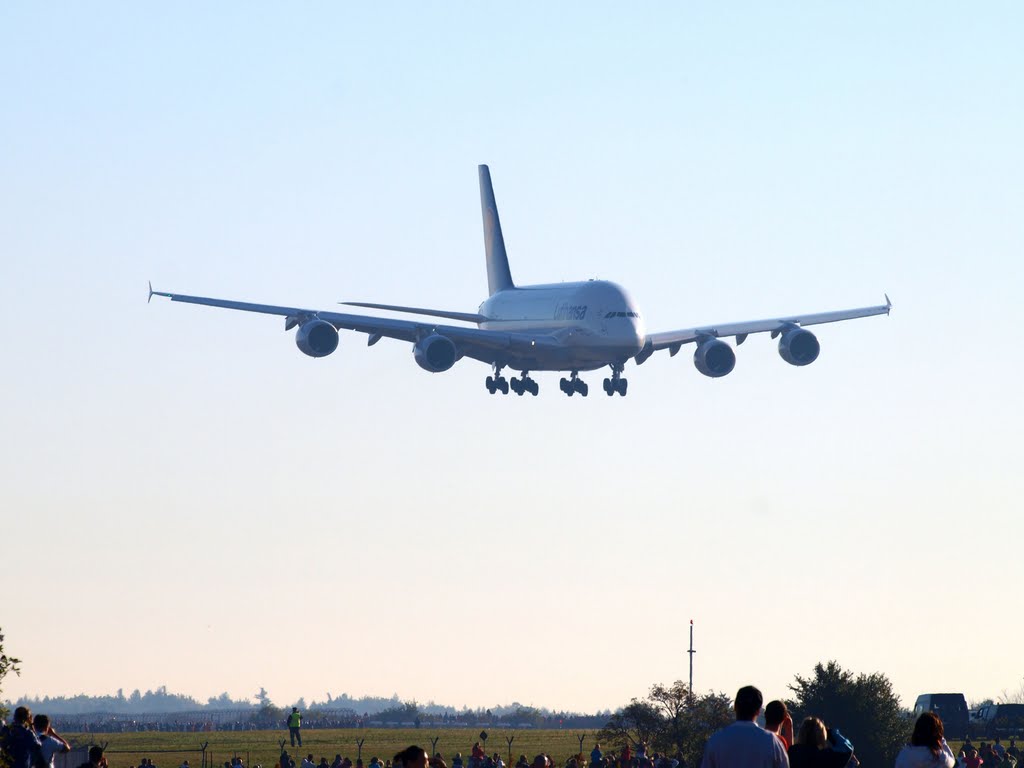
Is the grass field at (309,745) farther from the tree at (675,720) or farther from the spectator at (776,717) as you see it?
the spectator at (776,717)

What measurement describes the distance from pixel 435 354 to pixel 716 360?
14.9 meters

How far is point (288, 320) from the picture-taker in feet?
258

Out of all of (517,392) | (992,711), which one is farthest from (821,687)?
(517,392)

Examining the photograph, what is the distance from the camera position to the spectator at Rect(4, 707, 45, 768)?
23.5 meters

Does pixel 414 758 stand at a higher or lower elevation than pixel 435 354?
lower

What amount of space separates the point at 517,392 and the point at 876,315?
18662 mm

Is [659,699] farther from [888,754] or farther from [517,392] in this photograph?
[517,392]

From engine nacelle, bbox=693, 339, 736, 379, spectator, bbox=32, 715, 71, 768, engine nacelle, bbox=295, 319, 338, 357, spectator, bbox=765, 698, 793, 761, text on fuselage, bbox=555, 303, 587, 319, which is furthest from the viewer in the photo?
engine nacelle, bbox=693, 339, 736, 379

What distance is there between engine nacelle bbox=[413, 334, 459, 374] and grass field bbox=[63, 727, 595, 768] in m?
16.8

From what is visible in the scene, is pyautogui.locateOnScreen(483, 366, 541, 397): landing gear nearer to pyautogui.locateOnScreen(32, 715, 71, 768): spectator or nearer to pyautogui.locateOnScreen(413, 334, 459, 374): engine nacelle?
pyautogui.locateOnScreen(413, 334, 459, 374): engine nacelle

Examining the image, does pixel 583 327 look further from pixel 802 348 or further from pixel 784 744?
pixel 784 744

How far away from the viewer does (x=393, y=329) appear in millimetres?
81438

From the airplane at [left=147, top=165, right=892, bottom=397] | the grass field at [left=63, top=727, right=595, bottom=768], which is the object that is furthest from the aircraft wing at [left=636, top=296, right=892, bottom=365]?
the grass field at [left=63, top=727, right=595, bottom=768]

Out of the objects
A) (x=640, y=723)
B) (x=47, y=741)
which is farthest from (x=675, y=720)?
(x=47, y=741)
